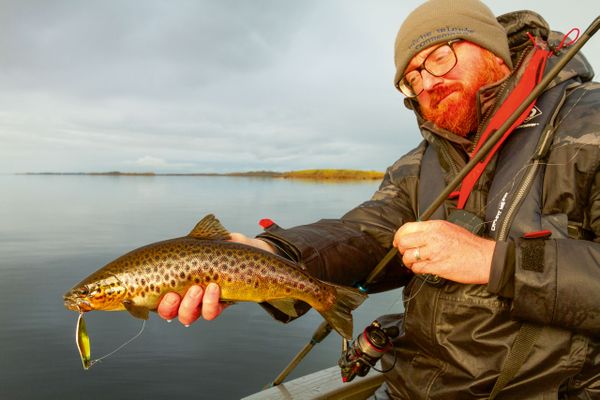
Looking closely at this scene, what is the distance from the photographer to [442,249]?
8.35 ft

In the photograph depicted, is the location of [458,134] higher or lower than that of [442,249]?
higher

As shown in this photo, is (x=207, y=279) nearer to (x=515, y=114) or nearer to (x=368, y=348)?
(x=368, y=348)

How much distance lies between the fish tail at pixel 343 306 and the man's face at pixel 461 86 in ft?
5.27

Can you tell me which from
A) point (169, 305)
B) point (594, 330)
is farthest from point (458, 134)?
point (169, 305)

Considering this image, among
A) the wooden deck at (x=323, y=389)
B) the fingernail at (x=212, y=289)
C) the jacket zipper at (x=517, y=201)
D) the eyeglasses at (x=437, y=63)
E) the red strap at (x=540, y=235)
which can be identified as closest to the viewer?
the red strap at (x=540, y=235)

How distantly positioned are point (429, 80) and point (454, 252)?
1803 mm

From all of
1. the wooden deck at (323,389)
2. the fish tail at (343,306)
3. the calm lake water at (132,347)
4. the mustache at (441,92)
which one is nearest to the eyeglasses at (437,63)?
the mustache at (441,92)

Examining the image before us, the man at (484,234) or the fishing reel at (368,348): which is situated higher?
the man at (484,234)

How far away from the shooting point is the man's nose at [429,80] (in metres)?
3.68

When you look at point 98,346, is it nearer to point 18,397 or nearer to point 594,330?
point 18,397

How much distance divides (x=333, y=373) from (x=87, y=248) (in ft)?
45.7

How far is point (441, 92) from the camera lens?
367 centimetres

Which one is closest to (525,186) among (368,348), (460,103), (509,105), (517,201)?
(517,201)

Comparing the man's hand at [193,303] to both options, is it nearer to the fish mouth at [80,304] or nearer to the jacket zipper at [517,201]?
the fish mouth at [80,304]
